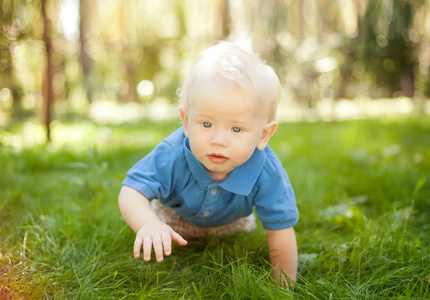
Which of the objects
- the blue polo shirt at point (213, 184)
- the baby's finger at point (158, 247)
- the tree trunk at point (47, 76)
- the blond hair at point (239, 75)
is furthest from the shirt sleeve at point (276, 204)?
the tree trunk at point (47, 76)

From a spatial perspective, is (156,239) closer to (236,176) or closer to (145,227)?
(145,227)

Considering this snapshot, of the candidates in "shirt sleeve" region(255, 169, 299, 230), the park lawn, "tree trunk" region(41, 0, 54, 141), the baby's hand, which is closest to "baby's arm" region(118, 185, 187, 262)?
the baby's hand

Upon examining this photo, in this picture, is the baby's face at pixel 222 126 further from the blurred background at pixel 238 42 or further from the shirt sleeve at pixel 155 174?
the blurred background at pixel 238 42

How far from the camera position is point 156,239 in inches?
47.3

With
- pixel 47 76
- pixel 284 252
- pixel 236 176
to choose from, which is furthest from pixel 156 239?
pixel 47 76

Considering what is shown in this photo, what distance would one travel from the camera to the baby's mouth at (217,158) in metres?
1.37

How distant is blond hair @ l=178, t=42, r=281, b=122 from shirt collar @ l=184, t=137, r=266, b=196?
0.65 ft

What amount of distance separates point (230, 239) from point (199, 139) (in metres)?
0.61

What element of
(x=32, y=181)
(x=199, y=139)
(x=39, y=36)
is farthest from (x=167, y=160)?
(x=39, y=36)

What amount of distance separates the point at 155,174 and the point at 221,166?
0.26 meters

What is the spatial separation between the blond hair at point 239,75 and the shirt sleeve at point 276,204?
259 millimetres

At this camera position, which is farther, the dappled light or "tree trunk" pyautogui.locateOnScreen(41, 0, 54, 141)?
Result: "tree trunk" pyautogui.locateOnScreen(41, 0, 54, 141)

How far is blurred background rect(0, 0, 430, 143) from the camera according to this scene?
442cm

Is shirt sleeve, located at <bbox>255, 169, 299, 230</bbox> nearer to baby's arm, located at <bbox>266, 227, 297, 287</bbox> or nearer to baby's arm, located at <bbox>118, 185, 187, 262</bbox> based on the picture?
baby's arm, located at <bbox>266, 227, 297, 287</bbox>
